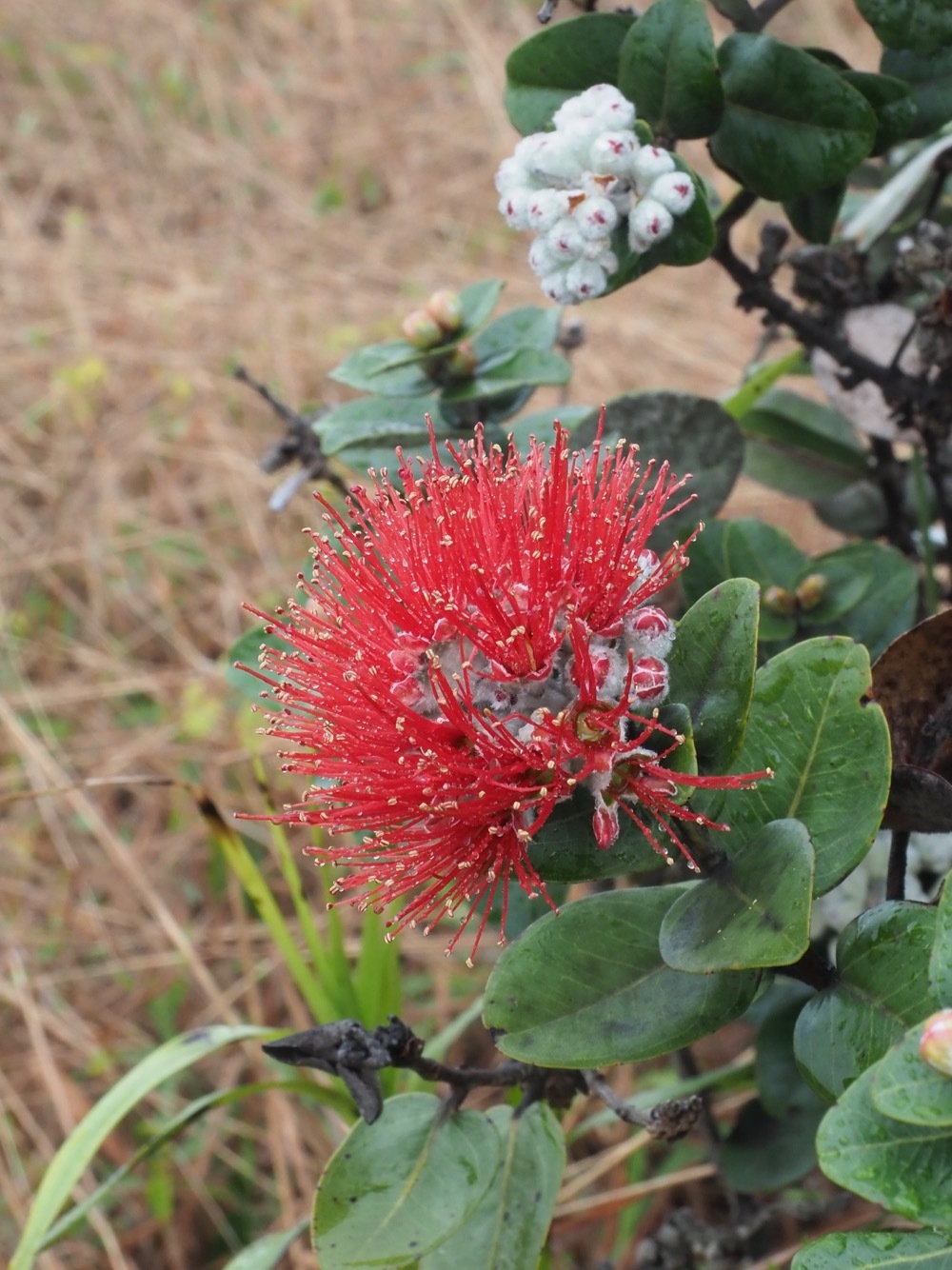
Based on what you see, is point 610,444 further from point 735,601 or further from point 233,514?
point 233,514

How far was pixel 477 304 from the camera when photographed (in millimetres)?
1205

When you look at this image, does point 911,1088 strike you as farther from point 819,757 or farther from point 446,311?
point 446,311

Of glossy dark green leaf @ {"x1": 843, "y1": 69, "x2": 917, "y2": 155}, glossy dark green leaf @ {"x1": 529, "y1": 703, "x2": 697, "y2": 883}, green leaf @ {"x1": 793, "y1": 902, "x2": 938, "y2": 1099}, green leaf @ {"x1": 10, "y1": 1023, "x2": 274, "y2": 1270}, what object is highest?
glossy dark green leaf @ {"x1": 843, "y1": 69, "x2": 917, "y2": 155}

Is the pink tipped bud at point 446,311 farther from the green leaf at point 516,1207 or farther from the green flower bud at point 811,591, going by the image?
the green leaf at point 516,1207

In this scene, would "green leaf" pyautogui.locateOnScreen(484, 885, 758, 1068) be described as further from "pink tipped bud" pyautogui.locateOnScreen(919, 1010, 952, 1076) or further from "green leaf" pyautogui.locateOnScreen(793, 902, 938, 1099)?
"pink tipped bud" pyautogui.locateOnScreen(919, 1010, 952, 1076)

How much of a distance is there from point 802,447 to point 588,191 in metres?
0.61

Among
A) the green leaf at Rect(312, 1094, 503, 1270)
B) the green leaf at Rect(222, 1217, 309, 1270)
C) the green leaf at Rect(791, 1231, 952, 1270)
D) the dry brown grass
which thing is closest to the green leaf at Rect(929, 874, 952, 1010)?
the green leaf at Rect(791, 1231, 952, 1270)

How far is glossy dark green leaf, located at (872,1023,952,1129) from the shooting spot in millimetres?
590

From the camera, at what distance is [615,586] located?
81 centimetres

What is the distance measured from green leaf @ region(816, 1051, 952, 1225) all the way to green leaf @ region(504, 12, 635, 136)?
2.60 feet

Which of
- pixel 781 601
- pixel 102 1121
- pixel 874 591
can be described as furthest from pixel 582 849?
pixel 102 1121

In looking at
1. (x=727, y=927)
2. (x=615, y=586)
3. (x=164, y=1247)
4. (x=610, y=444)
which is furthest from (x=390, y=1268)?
(x=164, y=1247)

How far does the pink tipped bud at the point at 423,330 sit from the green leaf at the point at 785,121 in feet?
0.95

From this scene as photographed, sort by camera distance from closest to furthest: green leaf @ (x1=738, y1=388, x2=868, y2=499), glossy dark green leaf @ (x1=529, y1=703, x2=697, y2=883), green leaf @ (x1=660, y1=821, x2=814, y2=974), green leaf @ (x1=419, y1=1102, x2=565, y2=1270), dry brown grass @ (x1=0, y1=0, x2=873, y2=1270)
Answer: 1. green leaf @ (x1=660, y1=821, x2=814, y2=974)
2. glossy dark green leaf @ (x1=529, y1=703, x2=697, y2=883)
3. green leaf @ (x1=419, y1=1102, x2=565, y2=1270)
4. green leaf @ (x1=738, y1=388, x2=868, y2=499)
5. dry brown grass @ (x1=0, y1=0, x2=873, y2=1270)
